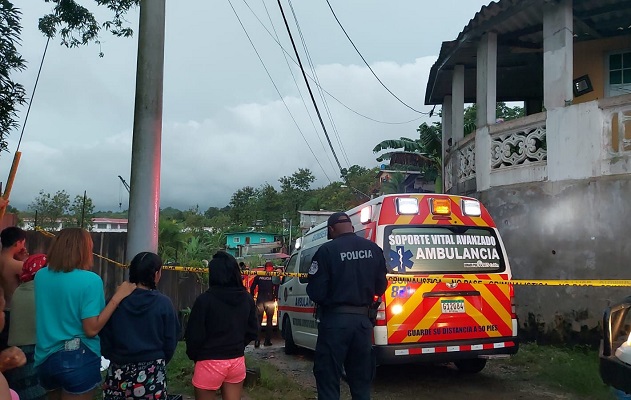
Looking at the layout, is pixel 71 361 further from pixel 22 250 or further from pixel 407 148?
pixel 407 148

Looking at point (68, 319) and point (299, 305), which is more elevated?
point (68, 319)

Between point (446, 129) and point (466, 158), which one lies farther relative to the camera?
point (446, 129)

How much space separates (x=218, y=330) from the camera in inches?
152

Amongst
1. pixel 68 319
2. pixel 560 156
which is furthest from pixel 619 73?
pixel 68 319

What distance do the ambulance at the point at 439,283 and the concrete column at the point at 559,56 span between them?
11.8ft

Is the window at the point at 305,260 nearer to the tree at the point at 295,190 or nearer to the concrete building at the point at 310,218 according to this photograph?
the concrete building at the point at 310,218

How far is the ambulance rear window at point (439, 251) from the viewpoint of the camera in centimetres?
624

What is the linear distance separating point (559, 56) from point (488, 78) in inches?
65.8

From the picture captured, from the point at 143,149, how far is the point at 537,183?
6603 millimetres

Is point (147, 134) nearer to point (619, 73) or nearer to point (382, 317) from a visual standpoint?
point (382, 317)

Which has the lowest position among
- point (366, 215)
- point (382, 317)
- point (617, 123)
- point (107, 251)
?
point (382, 317)

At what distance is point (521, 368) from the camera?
7523 mm

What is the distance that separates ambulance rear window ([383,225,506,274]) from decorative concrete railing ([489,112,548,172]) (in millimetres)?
3435

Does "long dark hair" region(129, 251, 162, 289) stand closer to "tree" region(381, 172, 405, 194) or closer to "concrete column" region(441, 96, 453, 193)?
"concrete column" region(441, 96, 453, 193)
